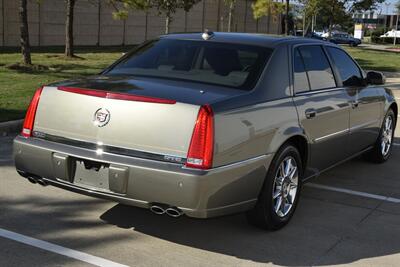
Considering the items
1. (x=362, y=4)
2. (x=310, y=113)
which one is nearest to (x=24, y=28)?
(x=310, y=113)

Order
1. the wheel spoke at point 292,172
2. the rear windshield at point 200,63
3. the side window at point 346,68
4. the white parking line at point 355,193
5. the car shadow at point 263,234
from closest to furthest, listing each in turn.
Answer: the car shadow at point 263,234
the rear windshield at point 200,63
the wheel spoke at point 292,172
the white parking line at point 355,193
the side window at point 346,68

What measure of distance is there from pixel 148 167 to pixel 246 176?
748 millimetres

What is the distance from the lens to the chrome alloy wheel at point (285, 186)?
462cm

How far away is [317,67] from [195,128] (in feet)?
7.01

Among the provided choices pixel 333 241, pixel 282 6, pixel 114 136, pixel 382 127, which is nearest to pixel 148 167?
pixel 114 136

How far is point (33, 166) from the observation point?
14.2 ft

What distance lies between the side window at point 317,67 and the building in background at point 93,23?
19.0m

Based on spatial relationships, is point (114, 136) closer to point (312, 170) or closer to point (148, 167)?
point (148, 167)

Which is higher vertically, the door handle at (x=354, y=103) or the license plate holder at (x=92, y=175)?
the door handle at (x=354, y=103)

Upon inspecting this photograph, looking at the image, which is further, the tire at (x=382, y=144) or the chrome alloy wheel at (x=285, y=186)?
the tire at (x=382, y=144)

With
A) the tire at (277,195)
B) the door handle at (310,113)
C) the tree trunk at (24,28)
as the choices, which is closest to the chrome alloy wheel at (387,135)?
the door handle at (310,113)

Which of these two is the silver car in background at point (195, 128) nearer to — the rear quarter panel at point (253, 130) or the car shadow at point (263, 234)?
the rear quarter panel at point (253, 130)

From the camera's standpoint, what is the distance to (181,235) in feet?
14.8

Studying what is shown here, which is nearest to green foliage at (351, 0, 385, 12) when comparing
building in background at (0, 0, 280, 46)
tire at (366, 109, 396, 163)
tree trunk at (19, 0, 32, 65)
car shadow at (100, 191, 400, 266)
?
building in background at (0, 0, 280, 46)
